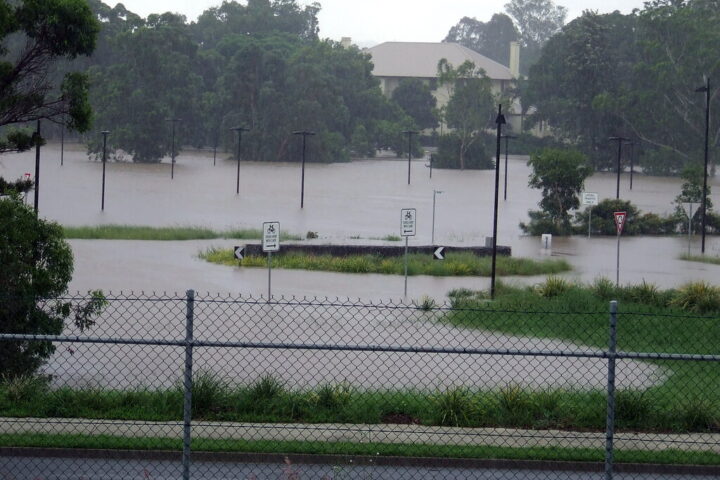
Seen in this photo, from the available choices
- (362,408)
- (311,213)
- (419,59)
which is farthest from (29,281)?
(419,59)

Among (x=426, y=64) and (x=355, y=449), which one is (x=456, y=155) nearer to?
(x=426, y=64)

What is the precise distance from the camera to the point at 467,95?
100750 millimetres

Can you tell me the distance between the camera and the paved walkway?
33.2ft

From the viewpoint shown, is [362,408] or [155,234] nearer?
[362,408]

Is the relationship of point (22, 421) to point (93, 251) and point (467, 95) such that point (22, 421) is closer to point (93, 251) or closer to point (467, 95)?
point (93, 251)

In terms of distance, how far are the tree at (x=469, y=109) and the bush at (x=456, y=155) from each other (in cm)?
41

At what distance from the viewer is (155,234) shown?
133 feet

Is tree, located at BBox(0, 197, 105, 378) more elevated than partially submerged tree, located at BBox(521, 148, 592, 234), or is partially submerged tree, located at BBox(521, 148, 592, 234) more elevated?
partially submerged tree, located at BBox(521, 148, 592, 234)

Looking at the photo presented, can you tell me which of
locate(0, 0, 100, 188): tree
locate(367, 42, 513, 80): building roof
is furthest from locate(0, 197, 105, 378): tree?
locate(367, 42, 513, 80): building roof

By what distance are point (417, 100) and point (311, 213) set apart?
2370 inches

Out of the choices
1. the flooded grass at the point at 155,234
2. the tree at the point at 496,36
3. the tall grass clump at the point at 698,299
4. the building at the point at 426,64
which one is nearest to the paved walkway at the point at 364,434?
the tall grass clump at the point at 698,299

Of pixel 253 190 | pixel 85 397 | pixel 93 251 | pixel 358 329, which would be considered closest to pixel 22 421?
pixel 85 397

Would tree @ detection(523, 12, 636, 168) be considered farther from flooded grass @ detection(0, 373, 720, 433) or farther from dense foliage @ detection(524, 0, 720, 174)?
flooded grass @ detection(0, 373, 720, 433)

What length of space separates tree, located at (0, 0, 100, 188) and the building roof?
11267cm
